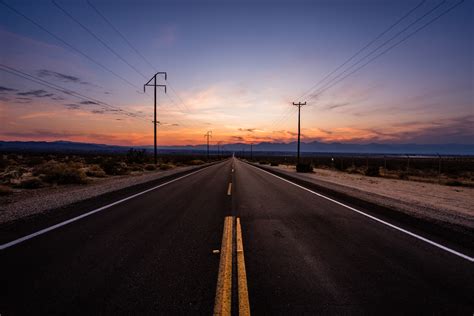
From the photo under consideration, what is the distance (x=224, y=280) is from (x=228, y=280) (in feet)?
0.18

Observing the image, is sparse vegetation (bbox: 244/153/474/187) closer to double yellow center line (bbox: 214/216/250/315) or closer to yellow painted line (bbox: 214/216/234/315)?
double yellow center line (bbox: 214/216/250/315)

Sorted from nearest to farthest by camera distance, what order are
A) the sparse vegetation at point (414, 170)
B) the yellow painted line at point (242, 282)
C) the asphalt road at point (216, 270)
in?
the yellow painted line at point (242, 282) < the asphalt road at point (216, 270) < the sparse vegetation at point (414, 170)

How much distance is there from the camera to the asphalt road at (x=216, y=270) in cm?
321

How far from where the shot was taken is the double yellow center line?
3.10m

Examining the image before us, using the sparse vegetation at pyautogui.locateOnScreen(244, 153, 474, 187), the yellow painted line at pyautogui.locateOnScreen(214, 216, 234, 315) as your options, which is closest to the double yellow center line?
the yellow painted line at pyautogui.locateOnScreen(214, 216, 234, 315)

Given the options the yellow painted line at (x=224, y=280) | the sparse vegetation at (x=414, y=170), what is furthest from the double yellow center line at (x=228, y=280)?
the sparse vegetation at (x=414, y=170)

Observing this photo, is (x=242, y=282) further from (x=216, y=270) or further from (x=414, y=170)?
(x=414, y=170)

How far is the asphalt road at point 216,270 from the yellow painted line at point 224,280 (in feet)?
0.27

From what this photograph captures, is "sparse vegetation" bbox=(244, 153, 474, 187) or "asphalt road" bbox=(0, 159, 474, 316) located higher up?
"asphalt road" bbox=(0, 159, 474, 316)

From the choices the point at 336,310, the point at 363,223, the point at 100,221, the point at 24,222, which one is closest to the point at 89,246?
the point at 100,221

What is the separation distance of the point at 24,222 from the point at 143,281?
5.09 metres

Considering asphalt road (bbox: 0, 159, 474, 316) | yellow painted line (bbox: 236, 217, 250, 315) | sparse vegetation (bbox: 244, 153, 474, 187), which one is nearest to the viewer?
yellow painted line (bbox: 236, 217, 250, 315)

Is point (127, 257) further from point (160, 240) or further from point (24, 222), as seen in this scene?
point (24, 222)

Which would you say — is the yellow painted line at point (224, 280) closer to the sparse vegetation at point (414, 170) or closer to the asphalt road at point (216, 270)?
the asphalt road at point (216, 270)
